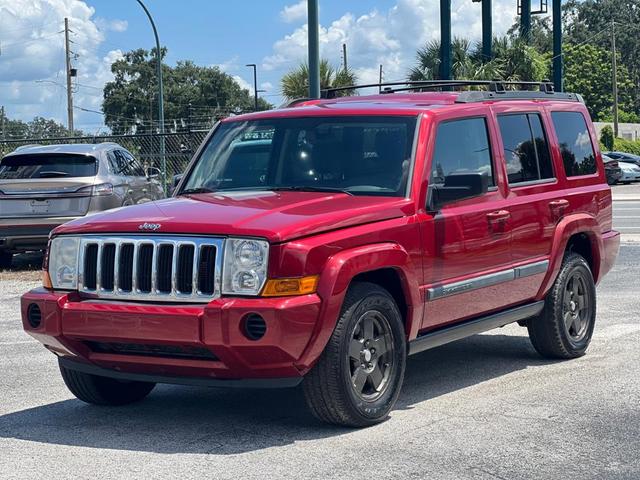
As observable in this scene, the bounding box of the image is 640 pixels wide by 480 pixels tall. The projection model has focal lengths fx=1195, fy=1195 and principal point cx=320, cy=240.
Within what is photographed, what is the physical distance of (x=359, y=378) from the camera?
663 cm

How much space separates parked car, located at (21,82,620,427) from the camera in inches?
245

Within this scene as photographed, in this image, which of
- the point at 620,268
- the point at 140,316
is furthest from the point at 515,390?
the point at 620,268

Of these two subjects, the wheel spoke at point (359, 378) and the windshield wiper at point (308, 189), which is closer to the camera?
the wheel spoke at point (359, 378)

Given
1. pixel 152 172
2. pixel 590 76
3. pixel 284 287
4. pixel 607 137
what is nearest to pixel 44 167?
pixel 152 172

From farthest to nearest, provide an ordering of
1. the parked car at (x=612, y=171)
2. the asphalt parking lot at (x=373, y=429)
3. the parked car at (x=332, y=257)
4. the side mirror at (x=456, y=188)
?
1. the parked car at (x=612, y=171)
2. the side mirror at (x=456, y=188)
3. the parked car at (x=332, y=257)
4. the asphalt parking lot at (x=373, y=429)

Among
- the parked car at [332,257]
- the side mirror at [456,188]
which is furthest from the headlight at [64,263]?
the side mirror at [456,188]

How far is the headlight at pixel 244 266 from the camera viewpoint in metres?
6.17

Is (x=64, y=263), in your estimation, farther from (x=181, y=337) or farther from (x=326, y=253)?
(x=326, y=253)

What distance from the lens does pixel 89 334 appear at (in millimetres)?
6527

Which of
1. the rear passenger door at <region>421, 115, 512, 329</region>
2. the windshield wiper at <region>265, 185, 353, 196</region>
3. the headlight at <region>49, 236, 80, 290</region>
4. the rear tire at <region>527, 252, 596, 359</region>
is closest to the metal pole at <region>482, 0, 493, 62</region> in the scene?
the rear tire at <region>527, 252, 596, 359</region>

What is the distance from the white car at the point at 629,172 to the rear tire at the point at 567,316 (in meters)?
42.9

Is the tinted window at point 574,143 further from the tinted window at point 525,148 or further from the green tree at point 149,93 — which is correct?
the green tree at point 149,93

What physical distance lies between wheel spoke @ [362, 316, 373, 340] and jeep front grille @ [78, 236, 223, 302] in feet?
2.99

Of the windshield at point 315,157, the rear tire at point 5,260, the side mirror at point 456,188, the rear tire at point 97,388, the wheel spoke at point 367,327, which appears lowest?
the rear tire at point 97,388
